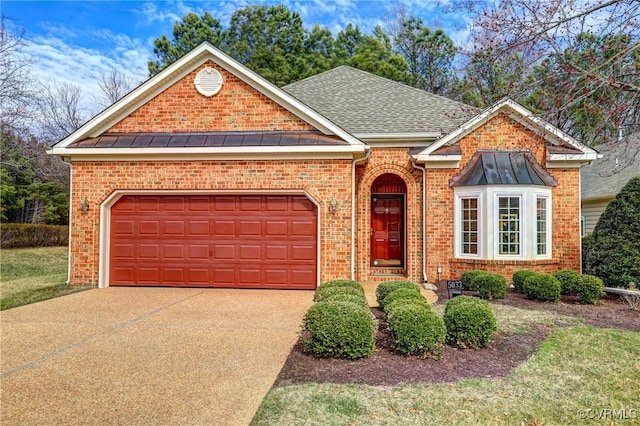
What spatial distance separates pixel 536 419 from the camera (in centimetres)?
377

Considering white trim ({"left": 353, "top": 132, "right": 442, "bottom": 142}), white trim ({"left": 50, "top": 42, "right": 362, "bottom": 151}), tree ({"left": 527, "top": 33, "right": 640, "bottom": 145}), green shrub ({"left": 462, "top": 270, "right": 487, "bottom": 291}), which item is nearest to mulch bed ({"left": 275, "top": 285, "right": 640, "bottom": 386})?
green shrub ({"left": 462, "top": 270, "right": 487, "bottom": 291})

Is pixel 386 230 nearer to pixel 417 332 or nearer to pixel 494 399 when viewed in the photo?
pixel 417 332

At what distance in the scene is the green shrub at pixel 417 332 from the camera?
208 inches

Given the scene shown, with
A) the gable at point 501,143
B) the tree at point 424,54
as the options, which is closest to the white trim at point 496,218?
the gable at point 501,143

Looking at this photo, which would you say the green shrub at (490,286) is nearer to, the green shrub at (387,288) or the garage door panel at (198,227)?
the green shrub at (387,288)

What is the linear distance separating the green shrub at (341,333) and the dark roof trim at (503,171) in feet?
22.8

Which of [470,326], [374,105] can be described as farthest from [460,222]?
[470,326]

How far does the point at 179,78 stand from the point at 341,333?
8.49 metres

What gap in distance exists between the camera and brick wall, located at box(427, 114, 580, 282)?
37.5 feet

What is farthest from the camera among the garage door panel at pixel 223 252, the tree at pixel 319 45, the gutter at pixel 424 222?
the tree at pixel 319 45

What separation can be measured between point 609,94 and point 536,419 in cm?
438

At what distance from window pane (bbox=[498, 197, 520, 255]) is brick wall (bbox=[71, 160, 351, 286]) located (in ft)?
13.3

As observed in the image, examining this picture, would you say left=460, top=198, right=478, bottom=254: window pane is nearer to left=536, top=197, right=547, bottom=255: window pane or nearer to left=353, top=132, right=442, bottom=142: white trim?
left=536, top=197, right=547, bottom=255: window pane

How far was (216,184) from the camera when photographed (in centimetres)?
1059
